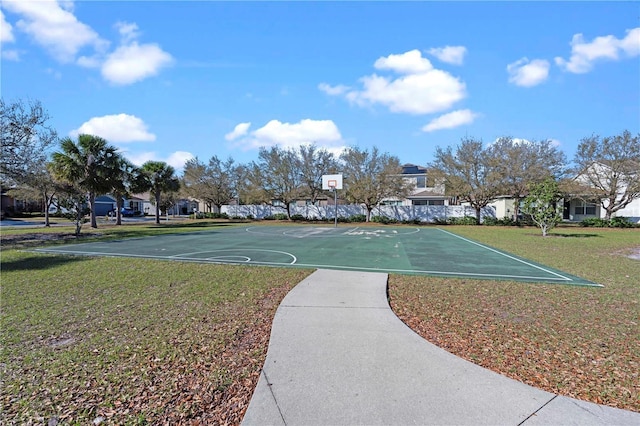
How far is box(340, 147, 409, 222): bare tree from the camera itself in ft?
111

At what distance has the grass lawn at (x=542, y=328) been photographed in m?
3.11

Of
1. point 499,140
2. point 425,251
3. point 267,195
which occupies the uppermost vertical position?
point 499,140

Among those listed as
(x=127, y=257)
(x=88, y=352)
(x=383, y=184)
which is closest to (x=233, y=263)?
(x=127, y=257)

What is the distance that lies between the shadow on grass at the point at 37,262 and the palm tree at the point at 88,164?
13.6 meters

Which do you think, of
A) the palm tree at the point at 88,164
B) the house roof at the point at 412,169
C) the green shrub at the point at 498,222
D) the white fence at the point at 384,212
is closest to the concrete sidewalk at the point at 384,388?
the palm tree at the point at 88,164

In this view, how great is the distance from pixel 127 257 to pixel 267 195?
2632 cm

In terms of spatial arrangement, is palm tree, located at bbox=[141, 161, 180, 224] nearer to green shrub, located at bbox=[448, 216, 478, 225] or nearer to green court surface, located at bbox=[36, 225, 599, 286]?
green court surface, located at bbox=[36, 225, 599, 286]

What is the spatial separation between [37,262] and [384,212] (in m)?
31.0

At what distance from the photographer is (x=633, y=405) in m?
2.68

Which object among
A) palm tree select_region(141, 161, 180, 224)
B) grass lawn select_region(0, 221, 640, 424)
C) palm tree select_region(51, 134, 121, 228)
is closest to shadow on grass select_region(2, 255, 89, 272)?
grass lawn select_region(0, 221, 640, 424)

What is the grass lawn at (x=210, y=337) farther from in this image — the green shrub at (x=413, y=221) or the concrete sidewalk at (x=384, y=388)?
the green shrub at (x=413, y=221)

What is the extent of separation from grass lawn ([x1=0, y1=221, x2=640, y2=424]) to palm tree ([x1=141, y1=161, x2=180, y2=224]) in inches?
1078

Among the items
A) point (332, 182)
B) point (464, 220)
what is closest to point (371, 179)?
point (332, 182)

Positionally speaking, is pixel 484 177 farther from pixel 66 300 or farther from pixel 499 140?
pixel 66 300
